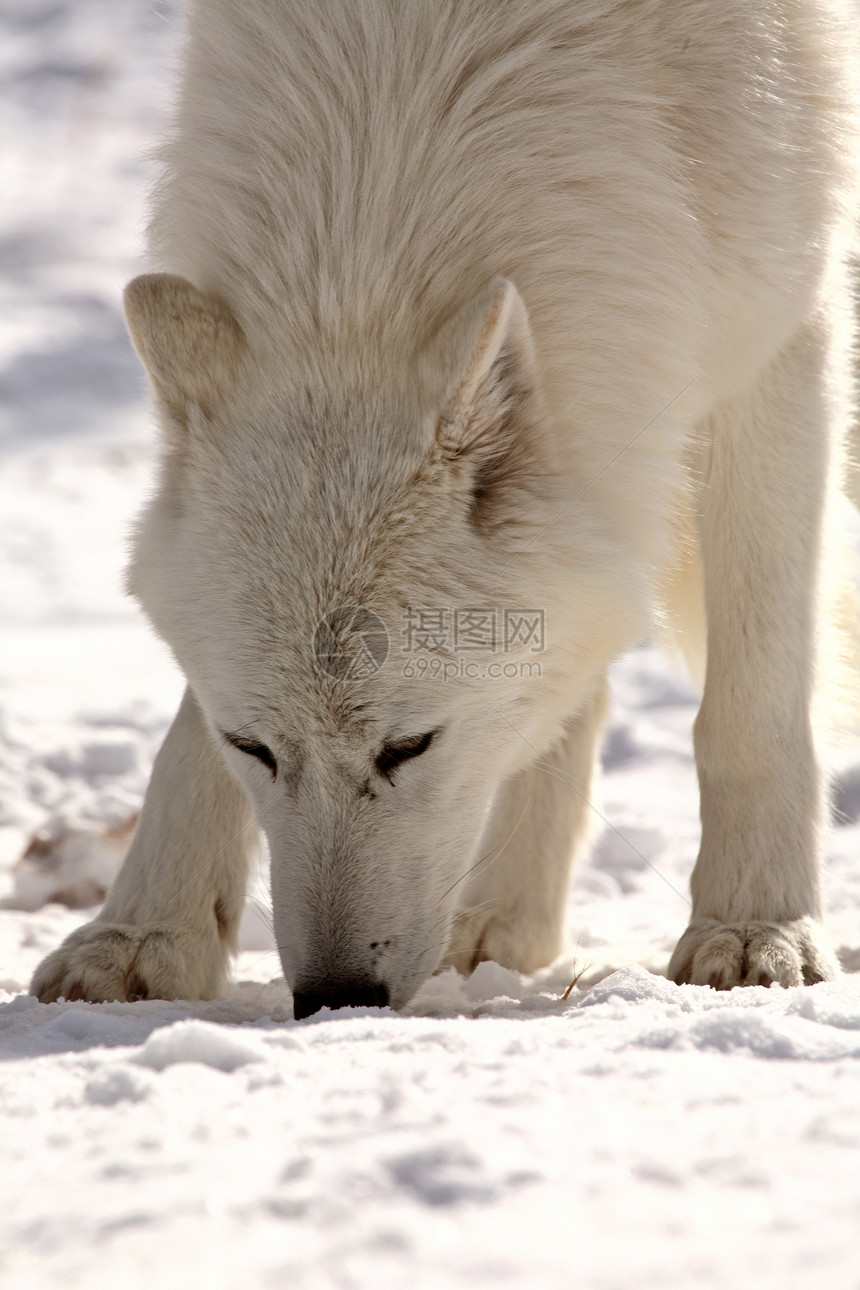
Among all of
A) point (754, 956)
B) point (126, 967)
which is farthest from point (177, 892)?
point (754, 956)

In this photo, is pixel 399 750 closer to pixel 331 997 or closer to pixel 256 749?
Answer: pixel 256 749

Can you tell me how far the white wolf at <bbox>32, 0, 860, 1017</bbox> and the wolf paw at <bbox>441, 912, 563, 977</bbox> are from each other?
0.77m

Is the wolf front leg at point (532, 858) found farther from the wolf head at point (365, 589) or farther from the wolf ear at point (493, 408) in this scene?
the wolf ear at point (493, 408)

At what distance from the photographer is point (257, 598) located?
2242 mm

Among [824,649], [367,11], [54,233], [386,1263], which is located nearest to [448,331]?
[367,11]

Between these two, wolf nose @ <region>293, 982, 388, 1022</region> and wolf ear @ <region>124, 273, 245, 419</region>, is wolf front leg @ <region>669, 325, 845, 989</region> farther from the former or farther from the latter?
wolf ear @ <region>124, 273, 245, 419</region>

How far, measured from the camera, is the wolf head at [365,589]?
2.19 meters

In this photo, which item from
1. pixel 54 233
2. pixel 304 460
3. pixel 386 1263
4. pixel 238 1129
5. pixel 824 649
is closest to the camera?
pixel 386 1263

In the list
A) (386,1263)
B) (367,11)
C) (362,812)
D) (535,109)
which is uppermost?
(367,11)

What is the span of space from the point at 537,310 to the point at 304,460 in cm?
58

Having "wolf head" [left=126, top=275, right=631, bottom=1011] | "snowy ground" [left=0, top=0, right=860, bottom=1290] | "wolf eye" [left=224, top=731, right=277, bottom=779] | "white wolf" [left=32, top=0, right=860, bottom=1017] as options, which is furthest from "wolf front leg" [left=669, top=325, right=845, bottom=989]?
"wolf eye" [left=224, top=731, right=277, bottom=779]

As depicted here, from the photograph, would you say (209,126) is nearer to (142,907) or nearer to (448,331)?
(448,331)

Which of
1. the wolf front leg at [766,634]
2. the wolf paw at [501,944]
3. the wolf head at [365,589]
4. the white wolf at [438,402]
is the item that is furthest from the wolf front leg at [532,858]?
the wolf head at [365,589]

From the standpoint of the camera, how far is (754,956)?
2488mm
